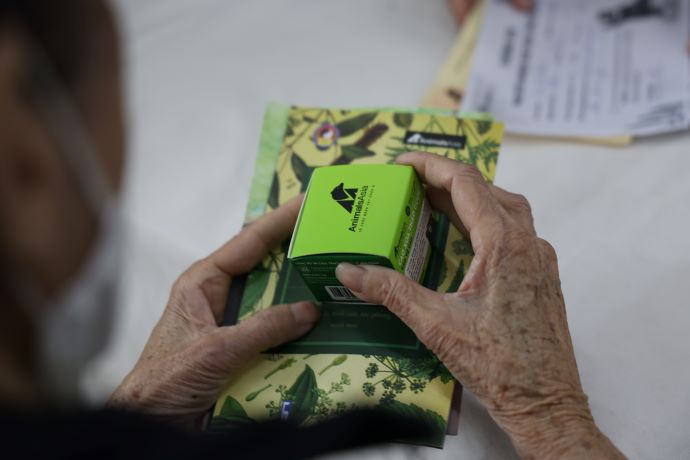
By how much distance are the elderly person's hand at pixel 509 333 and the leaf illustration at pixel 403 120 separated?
0.70 feet

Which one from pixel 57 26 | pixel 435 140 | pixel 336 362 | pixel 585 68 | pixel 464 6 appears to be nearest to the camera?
pixel 57 26

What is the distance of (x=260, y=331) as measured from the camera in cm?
70

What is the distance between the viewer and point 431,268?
2.38ft

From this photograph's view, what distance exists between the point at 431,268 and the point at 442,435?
0.17m

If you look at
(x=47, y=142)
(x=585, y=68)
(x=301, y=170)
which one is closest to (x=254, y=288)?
(x=301, y=170)

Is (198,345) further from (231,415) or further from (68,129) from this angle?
(68,129)

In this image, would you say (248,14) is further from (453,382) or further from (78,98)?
(453,382)

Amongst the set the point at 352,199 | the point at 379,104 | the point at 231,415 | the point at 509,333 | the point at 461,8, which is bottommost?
the point at 231,415

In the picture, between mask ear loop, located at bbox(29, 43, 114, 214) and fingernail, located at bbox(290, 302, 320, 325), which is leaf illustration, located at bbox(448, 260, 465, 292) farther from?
mask ear loop, located at bbox(29, 43, 114, 214)

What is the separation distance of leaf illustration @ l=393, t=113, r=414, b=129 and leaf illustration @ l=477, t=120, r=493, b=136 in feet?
0.27

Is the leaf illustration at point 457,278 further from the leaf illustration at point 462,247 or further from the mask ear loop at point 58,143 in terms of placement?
the mask ear loop at point 58,143

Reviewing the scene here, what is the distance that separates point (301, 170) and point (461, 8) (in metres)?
0.45

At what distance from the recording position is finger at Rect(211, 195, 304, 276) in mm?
765

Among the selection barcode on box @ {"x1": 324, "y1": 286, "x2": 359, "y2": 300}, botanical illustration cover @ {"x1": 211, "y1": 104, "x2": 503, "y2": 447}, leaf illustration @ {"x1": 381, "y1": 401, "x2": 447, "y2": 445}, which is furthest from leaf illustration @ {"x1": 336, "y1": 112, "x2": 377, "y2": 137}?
leaf illustration @ {"x1": 381, "y1": 401, "x2": 447, "y2": 445}
